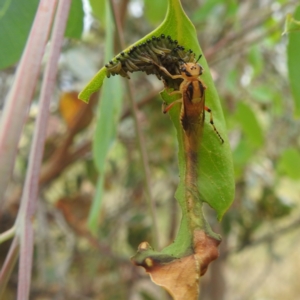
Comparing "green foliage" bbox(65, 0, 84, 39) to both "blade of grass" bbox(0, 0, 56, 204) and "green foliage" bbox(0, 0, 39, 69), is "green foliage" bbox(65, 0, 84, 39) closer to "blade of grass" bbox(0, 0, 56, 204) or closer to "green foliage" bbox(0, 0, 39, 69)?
"green foliage" bbox(0, 0, 39, 69)

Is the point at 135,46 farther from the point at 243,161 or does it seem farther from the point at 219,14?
the point at 219,14

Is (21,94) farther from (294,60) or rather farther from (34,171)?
(294,60)

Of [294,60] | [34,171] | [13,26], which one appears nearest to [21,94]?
[34,171]

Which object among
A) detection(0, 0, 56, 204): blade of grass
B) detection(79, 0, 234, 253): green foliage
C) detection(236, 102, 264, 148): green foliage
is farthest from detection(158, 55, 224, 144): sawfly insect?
detection(236, 102, 264, 148): green foliage

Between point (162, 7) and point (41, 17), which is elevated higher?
point (162, 7)

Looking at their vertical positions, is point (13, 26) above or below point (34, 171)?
above

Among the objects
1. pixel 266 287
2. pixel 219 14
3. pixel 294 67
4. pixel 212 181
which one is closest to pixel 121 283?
pixel 219 14
